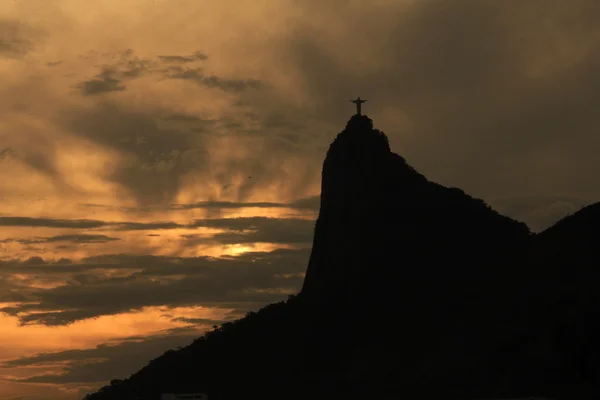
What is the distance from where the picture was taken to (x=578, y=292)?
19125 centimetres

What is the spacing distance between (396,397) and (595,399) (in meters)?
40.5

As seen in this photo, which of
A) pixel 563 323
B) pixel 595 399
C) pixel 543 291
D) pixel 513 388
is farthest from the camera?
pixel 543 291

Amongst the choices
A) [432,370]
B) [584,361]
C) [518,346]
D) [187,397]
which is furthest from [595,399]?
[187,397]

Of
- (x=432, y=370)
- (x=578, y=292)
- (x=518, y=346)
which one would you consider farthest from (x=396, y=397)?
(x=578, y=292)

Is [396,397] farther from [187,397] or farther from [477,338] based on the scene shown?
[187,397]

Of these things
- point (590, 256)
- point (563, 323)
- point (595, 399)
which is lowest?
point (595, 399)

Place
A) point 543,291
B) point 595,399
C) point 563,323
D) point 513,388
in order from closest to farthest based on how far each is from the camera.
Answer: point 595,399
point 513,388
point 563,323
point 543,291

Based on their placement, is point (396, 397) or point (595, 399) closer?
point (595, 399)

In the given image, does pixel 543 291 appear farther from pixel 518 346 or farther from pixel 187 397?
pixel 187 397

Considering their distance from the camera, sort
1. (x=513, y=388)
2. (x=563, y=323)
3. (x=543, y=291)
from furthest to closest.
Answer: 1. (x=543, y=291)
2. (x=563, y=323)
3. (x=513, y=388)

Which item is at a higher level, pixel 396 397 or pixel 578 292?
pixel 578 292

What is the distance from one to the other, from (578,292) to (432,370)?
84.6ft

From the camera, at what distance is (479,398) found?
174m

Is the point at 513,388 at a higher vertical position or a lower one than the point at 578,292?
lower
